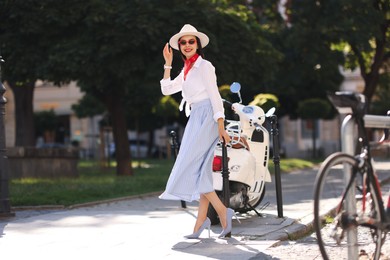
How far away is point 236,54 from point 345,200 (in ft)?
49.4

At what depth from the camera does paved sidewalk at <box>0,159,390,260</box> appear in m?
6.55

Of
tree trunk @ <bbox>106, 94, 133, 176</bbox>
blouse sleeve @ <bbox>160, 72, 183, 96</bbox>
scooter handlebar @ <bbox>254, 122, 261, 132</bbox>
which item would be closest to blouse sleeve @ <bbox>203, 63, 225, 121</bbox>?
blouse sleeve @ <bbox>160, 72, 183, 96</bbox>

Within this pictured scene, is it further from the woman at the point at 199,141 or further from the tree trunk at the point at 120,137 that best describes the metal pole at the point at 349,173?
the tree trunk at the point at 120,137

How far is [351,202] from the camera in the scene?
496 centimetres

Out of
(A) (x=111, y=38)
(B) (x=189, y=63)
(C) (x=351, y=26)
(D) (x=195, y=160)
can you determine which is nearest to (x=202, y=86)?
(B) (x=189, y=63)

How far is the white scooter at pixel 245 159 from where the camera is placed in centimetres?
809

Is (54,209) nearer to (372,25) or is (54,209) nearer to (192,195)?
(192,195)

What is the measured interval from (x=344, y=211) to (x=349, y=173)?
0.25m

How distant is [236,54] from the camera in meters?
19.8

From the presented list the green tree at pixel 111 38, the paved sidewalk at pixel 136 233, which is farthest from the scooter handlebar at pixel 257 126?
the green tree at pixel 111 38

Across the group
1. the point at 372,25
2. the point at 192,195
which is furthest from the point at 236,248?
the point at 372,25

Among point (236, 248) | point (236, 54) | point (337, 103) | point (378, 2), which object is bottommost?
point (236, 248)

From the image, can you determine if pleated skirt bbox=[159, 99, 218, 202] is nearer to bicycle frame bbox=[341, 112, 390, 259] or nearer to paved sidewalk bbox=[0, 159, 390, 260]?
paved sidewalk bbox=[0, 159, 390, 260]

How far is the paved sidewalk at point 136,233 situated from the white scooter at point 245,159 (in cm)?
28
